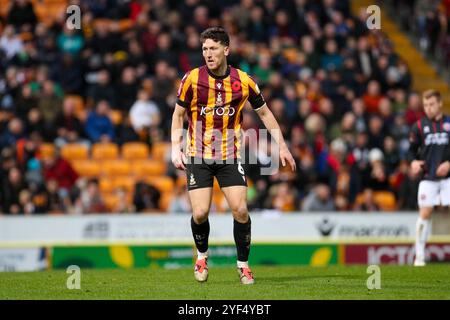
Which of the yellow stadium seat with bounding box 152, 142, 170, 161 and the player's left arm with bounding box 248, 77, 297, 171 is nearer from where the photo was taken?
the player's left arm with bounding box 248, 77, 297, 171

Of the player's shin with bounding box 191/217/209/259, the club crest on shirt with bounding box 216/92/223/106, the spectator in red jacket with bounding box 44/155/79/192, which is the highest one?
the club crest on shirt with bounding box 216/92/223/106

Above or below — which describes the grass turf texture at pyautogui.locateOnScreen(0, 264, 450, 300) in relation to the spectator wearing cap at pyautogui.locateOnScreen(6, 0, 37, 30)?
below

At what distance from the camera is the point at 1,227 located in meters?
19.4

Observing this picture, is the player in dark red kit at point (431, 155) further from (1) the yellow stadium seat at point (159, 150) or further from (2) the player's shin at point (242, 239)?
(1) the yellow stadium seat at point (159, 150)

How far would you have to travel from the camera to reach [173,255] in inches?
739

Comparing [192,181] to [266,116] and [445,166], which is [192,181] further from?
[445,166]

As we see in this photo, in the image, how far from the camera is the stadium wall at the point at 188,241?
731 inches

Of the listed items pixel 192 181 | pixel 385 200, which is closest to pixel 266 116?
pixel 192 181

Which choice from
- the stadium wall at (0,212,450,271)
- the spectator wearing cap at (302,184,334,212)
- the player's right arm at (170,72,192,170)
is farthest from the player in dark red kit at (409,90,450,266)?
the spectator wearing cap at (302,184,334,212)

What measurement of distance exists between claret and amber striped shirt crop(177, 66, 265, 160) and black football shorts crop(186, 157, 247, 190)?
0.25 feet

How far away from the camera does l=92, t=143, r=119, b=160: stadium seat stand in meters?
21.8

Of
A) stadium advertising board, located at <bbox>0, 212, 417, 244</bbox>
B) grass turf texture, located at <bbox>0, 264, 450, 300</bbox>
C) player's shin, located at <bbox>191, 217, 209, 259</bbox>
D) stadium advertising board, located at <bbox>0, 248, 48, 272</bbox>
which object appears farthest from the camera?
stadium advertising board, located at <bbox>0, 212, 417, 244</bbox>

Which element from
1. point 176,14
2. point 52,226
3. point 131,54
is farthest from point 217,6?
point 52,226

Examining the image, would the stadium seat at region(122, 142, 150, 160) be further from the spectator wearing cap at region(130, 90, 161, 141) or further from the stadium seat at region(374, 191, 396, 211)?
the stadium seat at region(374, 191, 396, 211)
